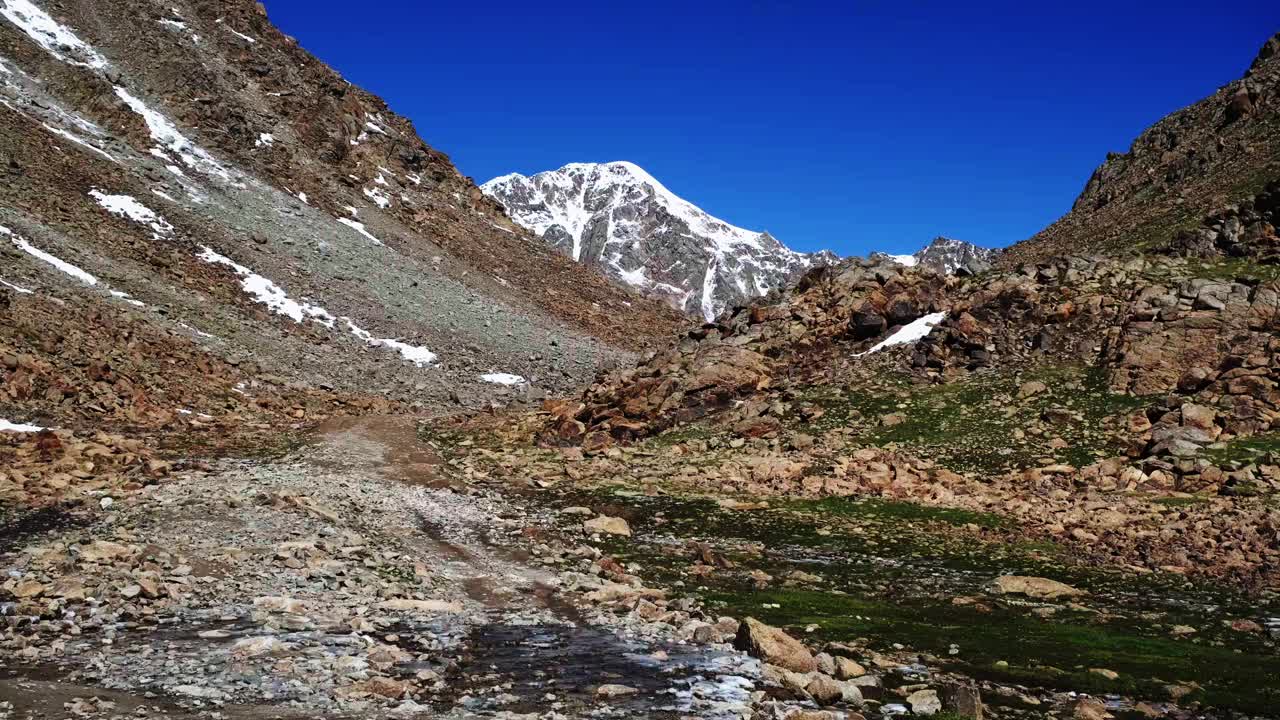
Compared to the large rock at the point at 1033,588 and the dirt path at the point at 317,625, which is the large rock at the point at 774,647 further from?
the large rock at the point at 1033,588

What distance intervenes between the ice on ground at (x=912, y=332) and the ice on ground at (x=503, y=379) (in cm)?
3512

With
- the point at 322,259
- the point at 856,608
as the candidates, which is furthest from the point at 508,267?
the point at 856,608

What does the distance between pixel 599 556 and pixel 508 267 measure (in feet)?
274

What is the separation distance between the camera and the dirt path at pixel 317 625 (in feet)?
41.7

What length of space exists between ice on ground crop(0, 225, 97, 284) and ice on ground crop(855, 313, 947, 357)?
169 feet

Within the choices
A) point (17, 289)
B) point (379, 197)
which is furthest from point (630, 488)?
point (379, 197)

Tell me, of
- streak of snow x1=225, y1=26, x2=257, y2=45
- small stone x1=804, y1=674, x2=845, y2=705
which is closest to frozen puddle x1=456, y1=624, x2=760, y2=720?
small stone x1=804, y1=674, x2=845, y2=705

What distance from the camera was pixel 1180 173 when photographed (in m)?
65.7

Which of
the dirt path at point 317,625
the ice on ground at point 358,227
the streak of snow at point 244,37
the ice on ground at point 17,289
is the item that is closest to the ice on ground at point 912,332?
the dirt path at point 317,625

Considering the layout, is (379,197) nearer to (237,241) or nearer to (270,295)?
(237,241)

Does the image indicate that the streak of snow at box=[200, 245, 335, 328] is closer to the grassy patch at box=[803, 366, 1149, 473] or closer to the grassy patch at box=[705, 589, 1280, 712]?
the grassy patch at box=[803, 366, 1149, 473]

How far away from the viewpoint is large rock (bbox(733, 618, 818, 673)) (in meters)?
14.9

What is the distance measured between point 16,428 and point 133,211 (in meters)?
50.6

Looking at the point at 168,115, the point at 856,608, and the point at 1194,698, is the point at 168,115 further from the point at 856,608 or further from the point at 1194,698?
the point at 1194,698
